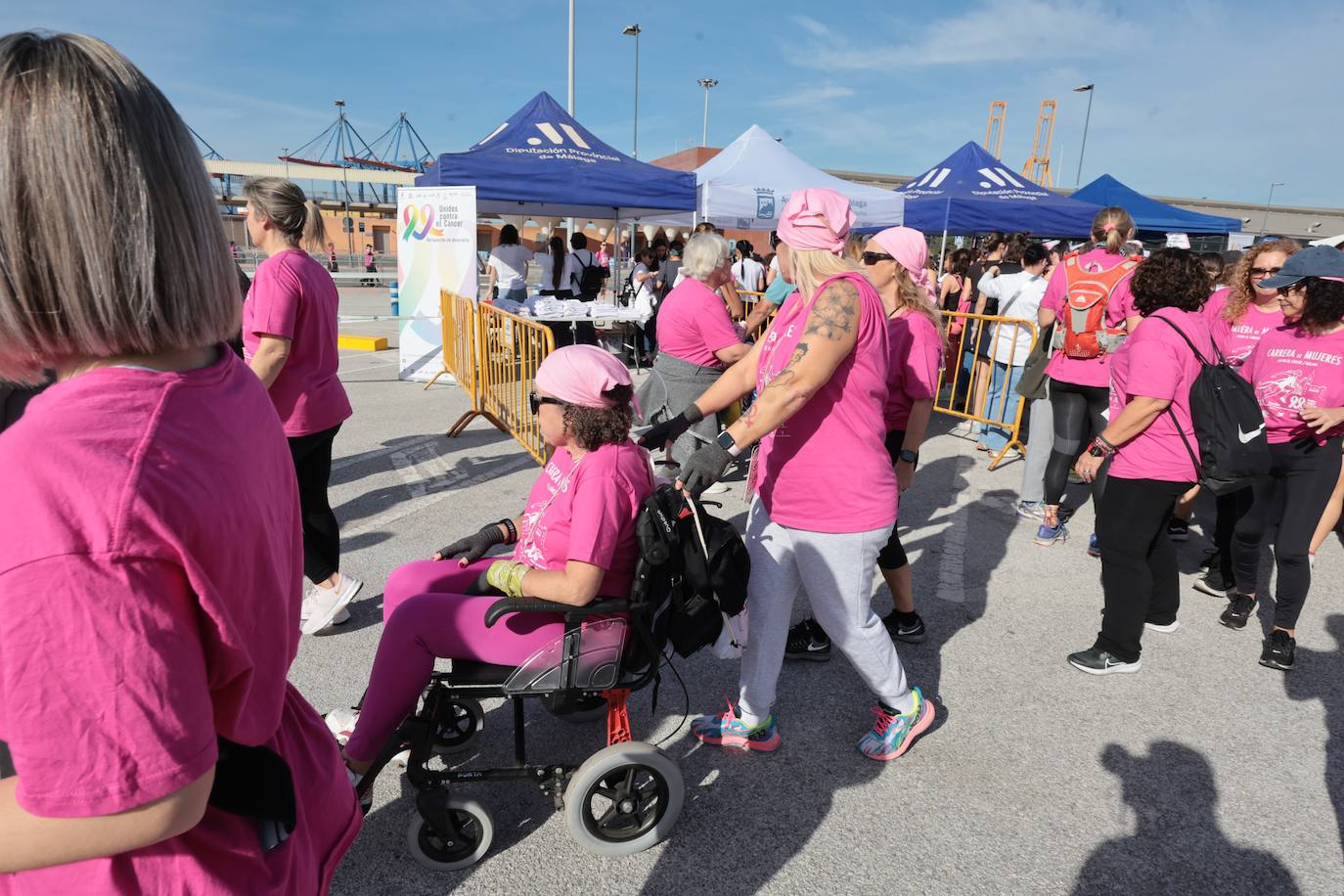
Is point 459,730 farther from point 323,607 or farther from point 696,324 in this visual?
point 696,324

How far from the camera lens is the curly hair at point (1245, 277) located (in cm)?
438

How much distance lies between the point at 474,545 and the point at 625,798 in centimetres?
97

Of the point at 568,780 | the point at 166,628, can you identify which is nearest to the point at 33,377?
the point at 166,628

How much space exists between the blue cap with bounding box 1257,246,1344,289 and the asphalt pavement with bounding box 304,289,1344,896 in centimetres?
178

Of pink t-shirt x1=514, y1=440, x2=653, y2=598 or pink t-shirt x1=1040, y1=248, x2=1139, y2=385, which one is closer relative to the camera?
pink t-shirt x1=514, y1=440, x2=653, y2=598

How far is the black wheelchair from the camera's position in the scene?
88.6 inches

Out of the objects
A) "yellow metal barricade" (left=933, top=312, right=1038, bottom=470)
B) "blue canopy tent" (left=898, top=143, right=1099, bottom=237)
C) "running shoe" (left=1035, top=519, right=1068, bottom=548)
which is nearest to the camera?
"running shoe" (left=1035, top=519, right=1068, bottom=548)

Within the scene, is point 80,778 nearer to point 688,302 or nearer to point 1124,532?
point 1124,532

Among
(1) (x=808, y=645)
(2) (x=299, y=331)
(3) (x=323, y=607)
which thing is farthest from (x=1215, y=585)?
(2) (x=299, y=331)

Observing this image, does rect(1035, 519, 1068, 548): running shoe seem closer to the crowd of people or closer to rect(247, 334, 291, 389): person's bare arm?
the crowd of people

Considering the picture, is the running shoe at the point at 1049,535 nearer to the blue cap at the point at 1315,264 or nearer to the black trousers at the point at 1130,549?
the black trousers at the point at 1130,549

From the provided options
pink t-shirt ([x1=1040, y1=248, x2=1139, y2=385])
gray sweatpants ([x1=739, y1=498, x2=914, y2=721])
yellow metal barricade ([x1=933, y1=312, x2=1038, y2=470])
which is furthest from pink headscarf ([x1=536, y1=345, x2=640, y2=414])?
yellow metal barricade ([x1=933, y1=312, x2=1038, y2=470])

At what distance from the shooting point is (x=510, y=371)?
648 cm

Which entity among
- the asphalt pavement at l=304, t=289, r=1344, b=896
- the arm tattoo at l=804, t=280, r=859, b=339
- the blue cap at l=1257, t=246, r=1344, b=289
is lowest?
the asphalt pavement at l=304, t=289, r=1344, b=896
